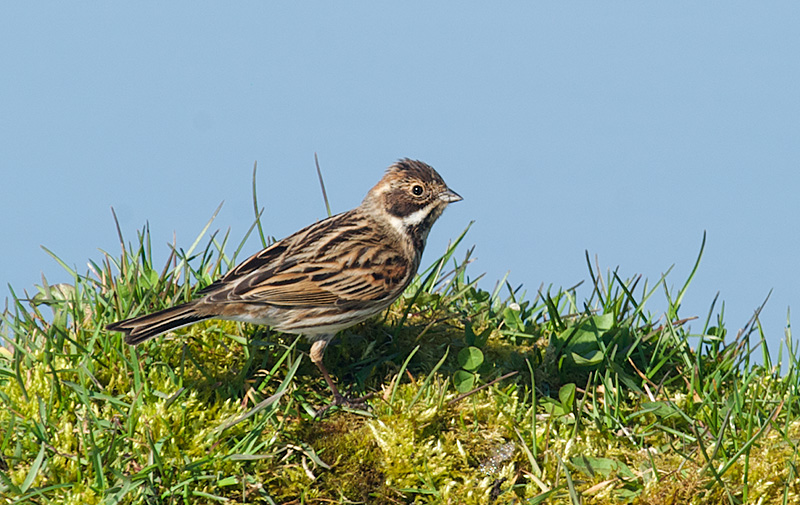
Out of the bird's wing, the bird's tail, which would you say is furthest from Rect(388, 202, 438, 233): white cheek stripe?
the bird's tail

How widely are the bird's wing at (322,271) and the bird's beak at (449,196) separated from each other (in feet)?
2.04

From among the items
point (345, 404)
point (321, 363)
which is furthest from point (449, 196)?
point (345, 404)

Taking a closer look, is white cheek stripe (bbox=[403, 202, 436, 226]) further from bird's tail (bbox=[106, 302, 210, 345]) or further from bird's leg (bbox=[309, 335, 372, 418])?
bird's tail (bbox=[106, 302, 210, 345])

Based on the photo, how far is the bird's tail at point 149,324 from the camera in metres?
6.51

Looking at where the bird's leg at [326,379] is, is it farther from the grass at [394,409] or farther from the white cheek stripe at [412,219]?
the white cheek stripe at [412,219]

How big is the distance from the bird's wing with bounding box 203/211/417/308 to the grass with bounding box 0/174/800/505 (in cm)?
46

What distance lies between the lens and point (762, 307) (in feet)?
26.3

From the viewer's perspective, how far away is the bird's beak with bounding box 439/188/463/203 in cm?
808

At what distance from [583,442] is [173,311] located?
10.7ft

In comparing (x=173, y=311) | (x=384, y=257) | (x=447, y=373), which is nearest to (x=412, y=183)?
(x=384, y=257)

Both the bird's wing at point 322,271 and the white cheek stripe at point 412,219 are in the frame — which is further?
the white cheek stripe at point 412,219

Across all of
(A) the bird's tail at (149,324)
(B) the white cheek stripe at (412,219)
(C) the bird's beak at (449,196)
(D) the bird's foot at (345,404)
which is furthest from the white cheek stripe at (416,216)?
(A) the bird's tail at (149,324)

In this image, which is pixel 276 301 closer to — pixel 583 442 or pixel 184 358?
pixel 184 358

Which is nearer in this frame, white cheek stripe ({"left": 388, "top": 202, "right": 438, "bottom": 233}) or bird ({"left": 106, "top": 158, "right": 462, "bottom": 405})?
bird ({"left": 106, "top": 158, "right": 462, "bottom": 405})
